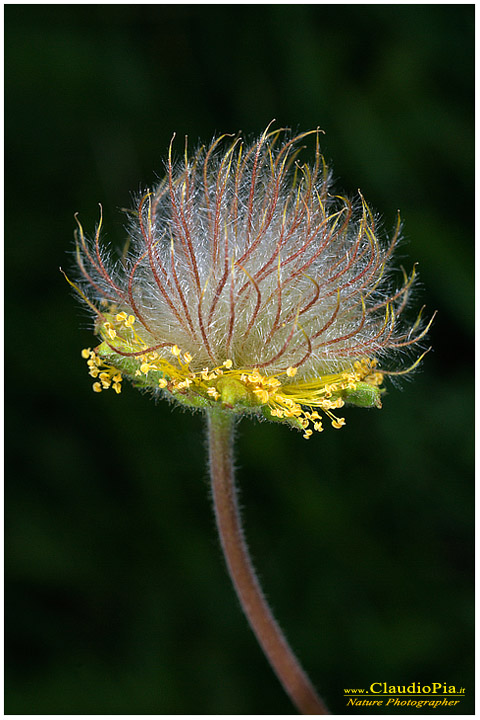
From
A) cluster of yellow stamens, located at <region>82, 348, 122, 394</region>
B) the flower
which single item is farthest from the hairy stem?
cluster of yellow stamens, located at <region>82, 348, 122, 394</region>

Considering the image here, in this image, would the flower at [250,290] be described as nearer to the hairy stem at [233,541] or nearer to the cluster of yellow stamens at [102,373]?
the cluster of yellow stamens at [102,373]

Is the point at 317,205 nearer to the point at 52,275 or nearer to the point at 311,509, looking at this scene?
the point at 311,509

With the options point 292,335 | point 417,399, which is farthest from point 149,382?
point 417,399

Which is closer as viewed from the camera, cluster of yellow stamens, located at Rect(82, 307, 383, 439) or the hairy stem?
cluster of yellow stamens, located at Rect(82, 307, 383, 439)

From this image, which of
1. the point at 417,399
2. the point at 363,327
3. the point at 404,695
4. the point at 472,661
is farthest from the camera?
the point at 417,399

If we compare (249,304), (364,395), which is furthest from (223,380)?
(364,395)

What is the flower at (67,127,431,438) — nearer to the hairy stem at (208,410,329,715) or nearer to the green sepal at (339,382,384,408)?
the green sepal at (339,382,384,408)

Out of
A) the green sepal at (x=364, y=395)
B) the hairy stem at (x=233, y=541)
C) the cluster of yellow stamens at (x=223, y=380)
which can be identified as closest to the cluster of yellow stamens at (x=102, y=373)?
the cluster of yellow stamens at (x=223, y=380)
